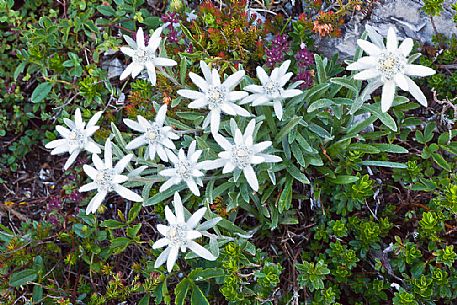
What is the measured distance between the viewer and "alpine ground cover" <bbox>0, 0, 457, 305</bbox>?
3.35m

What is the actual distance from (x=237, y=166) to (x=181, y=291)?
1023 mm

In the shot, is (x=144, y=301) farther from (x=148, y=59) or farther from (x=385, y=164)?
(x=385, y=164)

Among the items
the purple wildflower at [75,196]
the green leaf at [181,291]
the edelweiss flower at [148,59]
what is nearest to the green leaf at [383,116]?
the edelweiss flower at [148,59]

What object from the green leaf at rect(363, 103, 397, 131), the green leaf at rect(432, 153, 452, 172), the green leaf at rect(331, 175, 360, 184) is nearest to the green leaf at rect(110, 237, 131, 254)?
the green leaf at rect(331, 175, 360, 184)

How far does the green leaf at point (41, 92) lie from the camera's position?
4.73 m

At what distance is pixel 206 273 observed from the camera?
11.7 ft

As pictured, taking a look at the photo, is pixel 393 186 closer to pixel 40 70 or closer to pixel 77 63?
pixel 77 63

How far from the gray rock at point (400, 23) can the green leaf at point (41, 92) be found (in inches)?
105

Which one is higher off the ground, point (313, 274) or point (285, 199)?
point (285, 199)

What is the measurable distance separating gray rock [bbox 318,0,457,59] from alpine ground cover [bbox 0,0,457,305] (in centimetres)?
12

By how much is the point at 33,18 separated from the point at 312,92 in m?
2.92

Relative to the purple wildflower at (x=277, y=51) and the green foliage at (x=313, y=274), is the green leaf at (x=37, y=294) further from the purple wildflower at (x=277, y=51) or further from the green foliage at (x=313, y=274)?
the purple wildflower at (x=277, y=51)

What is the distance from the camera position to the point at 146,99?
13.8ft

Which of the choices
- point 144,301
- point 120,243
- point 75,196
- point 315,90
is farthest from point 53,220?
point 315,90
